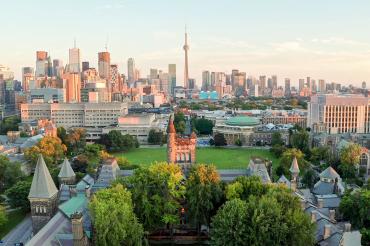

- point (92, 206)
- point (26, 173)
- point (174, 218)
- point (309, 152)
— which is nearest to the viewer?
point (92, 206)

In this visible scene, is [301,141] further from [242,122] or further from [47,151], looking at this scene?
[47,151]

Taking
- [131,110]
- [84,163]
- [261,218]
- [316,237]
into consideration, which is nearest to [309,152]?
[84,163]

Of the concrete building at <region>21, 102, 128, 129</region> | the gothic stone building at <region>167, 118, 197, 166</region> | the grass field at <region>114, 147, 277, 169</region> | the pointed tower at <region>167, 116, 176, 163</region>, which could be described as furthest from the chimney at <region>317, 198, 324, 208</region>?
the concrete building at <region>21, 102, 128, 129</region>

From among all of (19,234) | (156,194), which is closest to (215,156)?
(156,194)

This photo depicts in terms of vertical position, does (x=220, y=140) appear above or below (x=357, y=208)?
below

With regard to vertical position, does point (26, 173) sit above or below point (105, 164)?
below

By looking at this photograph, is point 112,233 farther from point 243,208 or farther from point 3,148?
point 3,148

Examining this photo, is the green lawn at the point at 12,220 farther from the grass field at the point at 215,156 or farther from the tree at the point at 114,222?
the grass field at the point at 215,156
